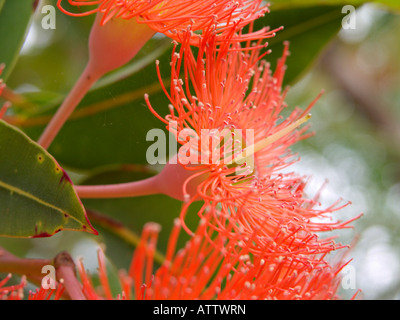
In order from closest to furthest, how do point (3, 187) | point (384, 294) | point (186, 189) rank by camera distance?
point (3, 187)
point (186, 189)
point (384, 294)

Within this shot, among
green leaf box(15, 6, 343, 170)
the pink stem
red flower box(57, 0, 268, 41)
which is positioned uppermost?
red flower box(57, 0, 268, 41)

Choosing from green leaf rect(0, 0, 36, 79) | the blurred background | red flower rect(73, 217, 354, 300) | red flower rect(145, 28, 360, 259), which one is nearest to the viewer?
red flower rect(73, 217, 354, 300)

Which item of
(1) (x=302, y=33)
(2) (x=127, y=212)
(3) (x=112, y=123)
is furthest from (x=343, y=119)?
(3) (x=112, y=123)

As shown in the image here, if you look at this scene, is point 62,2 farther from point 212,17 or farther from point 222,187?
point 222,187

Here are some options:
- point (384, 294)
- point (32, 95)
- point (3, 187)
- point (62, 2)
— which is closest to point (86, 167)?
point (32, 95)

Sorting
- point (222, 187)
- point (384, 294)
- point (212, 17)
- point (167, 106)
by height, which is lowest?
point (384, 294)

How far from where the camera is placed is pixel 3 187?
2.01 ft

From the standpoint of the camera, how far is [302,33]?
3.63 ft

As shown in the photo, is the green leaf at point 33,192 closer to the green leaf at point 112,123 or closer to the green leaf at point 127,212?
the green leaf at point 112,123

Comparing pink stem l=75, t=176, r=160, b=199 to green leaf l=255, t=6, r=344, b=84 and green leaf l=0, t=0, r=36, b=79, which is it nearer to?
green leaf l=0, t=0, r=36, b=79

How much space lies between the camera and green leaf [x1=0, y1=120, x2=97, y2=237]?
0.61m

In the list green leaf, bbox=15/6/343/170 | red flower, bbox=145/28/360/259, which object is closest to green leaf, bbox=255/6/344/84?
green leaf, bbox=15/6/343/170

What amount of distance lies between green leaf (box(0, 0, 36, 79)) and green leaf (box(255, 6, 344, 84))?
0.45 metres

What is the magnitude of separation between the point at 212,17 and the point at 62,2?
0.25 m
